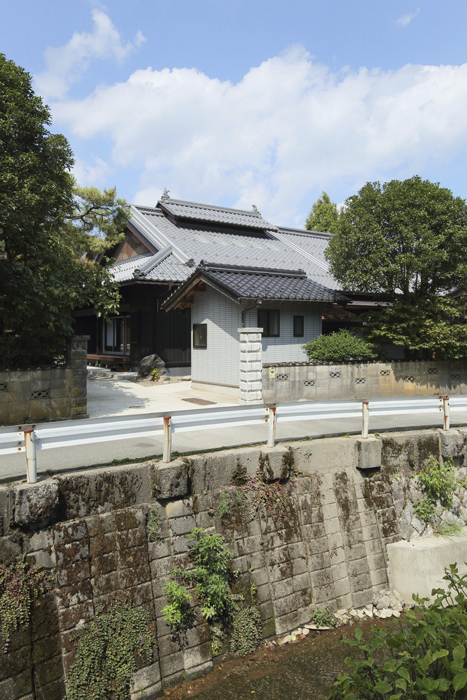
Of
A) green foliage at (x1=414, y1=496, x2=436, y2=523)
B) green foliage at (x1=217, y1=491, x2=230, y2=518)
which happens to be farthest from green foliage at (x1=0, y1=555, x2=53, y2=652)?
green foliage at (x1=414, y1=496, x2=436, y2=523)

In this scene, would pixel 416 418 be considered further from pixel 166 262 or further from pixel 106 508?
pixel 166 262

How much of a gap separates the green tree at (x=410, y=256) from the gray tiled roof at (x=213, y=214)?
39.6 ft

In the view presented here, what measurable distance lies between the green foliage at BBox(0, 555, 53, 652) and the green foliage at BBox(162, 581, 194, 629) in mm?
1539

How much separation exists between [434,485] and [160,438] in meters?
5.52

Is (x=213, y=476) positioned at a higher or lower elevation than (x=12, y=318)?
lower

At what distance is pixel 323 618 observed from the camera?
6.82 m

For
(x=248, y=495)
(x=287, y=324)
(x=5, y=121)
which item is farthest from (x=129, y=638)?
(x=287, y=324)

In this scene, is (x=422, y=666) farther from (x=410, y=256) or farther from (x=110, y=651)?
(x=410, y=256)

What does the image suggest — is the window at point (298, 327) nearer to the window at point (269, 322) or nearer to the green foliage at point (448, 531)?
the window at point (269, 322)

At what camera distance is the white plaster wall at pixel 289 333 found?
49.3 feet

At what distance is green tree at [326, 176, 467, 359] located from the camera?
1367cm

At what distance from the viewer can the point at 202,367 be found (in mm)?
16344

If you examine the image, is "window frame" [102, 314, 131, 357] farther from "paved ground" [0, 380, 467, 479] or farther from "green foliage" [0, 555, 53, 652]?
"green foliage" [0, 555, 53, 652]

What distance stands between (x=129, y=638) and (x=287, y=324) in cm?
1147
